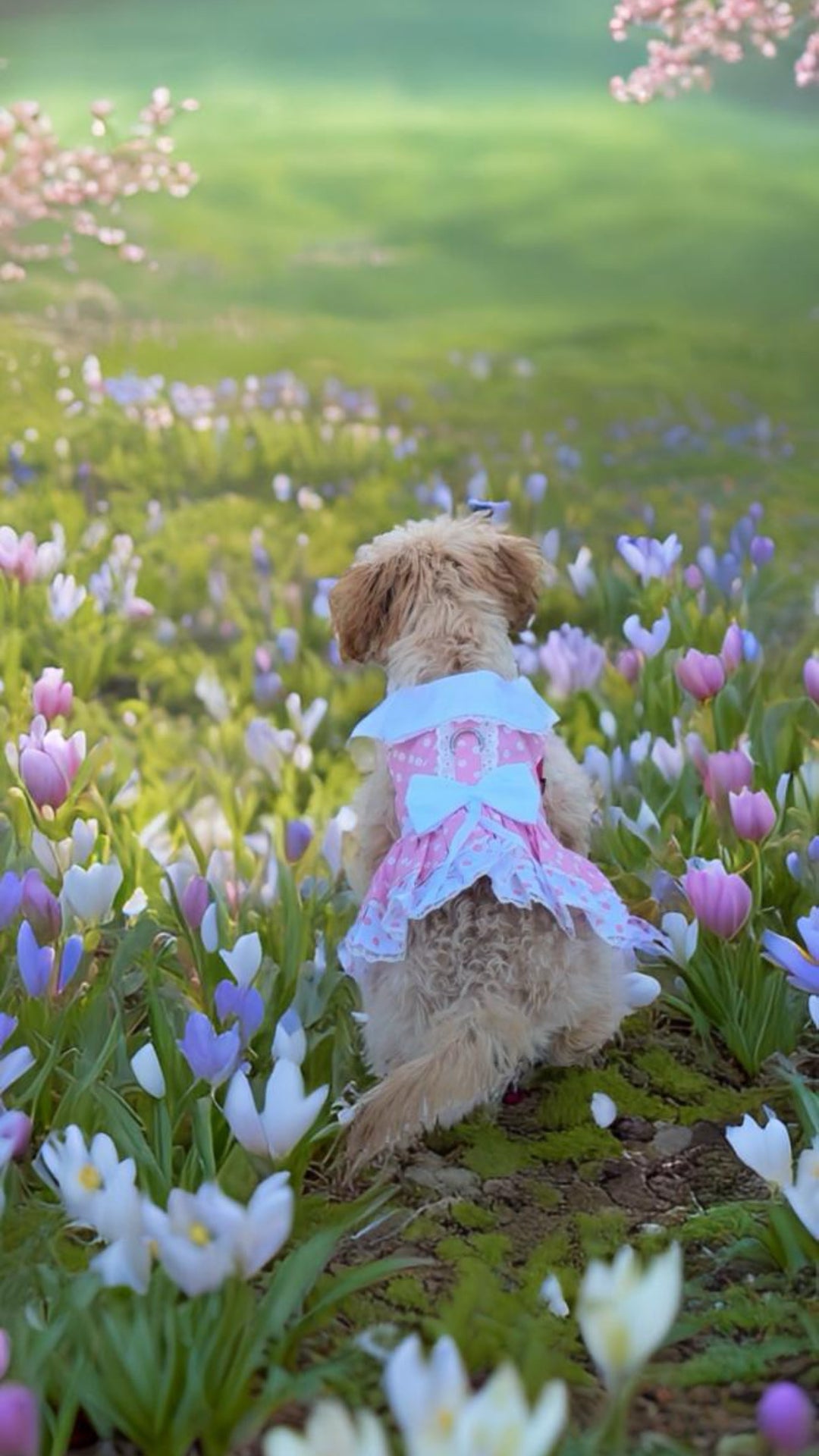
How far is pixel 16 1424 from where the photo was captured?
1438mm

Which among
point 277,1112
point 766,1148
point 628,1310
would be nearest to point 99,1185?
point 277,1112

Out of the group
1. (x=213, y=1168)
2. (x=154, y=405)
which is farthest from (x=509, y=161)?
(x=213, y=1168)

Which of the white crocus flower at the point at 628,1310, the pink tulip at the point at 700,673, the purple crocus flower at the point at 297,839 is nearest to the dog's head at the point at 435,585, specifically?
the purple crocus flower at the point at 297,839

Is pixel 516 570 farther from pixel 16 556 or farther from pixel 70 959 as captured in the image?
pixel 16 556

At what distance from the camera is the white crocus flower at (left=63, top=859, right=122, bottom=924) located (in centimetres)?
285

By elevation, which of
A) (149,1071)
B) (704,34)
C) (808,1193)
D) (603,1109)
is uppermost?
(704,34)

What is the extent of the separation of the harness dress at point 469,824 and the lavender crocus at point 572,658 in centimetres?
101

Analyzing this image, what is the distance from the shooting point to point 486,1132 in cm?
272

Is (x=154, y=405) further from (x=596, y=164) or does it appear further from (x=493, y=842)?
(x=493, y=842)

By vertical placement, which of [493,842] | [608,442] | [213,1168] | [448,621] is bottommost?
[608,442]

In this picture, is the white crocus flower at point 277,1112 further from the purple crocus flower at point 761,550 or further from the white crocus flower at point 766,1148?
the purple crocus flower at point 761,550

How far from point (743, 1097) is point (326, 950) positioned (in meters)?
0.90

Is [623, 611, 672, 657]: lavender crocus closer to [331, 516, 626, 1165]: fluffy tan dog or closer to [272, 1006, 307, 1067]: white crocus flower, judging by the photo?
[331, 516, 626, 1165]: fluffy tan dog

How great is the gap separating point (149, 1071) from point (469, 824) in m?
0.69
